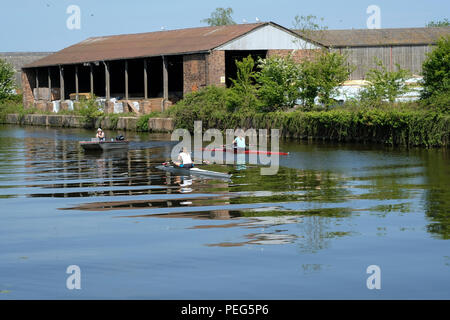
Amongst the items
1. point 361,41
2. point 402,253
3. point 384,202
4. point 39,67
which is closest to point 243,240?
point 402,253

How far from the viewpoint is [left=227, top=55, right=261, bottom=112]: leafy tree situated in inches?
2157

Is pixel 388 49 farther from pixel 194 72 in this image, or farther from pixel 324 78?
pixel 194 72

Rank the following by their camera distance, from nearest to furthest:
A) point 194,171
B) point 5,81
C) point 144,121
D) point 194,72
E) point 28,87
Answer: point 194,171 → point 194,72 → point 144,121 → point 28,87 → point 5,81

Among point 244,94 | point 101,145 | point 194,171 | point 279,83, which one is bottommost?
point 194,171

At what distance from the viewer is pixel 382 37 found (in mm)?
71938

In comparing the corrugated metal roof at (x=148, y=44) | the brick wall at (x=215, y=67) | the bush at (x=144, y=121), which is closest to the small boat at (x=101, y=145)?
the brick wall at (x=215, y=67)

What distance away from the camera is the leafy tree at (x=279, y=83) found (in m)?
53.2

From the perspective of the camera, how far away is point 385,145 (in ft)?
144

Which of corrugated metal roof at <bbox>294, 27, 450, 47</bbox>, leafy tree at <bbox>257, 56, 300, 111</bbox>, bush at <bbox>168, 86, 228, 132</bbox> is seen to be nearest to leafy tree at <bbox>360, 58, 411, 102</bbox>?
leafy tree at <bbox>257, 56, 300, 111</bbox>

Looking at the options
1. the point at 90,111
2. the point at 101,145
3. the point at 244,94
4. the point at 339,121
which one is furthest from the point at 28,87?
the point at 339,121

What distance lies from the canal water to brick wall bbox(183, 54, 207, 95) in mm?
25262

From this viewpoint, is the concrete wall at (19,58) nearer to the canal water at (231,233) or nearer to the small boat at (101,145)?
the small boat at (101,145)

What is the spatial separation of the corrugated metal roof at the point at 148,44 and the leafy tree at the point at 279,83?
5.33 metres

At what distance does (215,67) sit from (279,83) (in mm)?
6093
